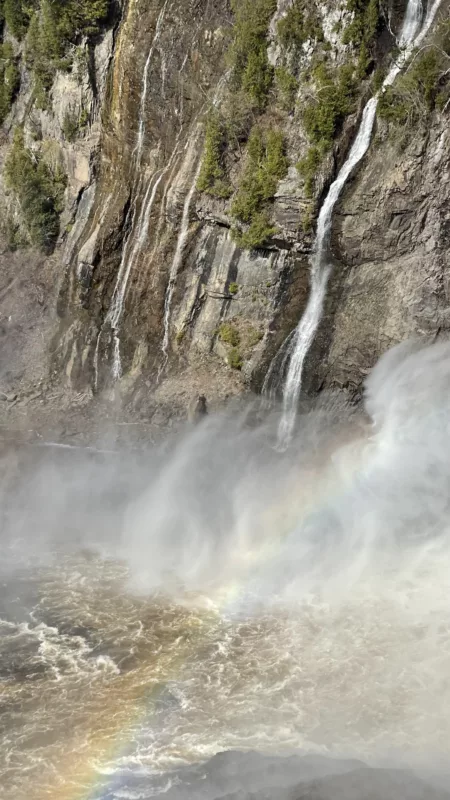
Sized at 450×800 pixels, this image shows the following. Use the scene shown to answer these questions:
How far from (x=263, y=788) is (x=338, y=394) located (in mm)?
13665

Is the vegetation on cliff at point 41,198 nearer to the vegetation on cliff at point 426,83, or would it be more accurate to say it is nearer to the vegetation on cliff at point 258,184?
the vegetation on cliff at point 258,184

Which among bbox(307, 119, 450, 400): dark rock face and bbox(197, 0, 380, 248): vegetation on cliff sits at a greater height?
bbox(197, 0, 380, 248): vegetation on cliff

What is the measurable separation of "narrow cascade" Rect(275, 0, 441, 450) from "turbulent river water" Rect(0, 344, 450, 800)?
1.05 metres

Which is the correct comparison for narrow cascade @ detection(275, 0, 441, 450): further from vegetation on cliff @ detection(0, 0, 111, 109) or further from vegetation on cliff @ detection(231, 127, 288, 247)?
vegetation on cliff @ detection(0, 0, 111, 109)

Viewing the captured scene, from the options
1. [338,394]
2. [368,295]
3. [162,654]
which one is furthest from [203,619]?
[368,295]

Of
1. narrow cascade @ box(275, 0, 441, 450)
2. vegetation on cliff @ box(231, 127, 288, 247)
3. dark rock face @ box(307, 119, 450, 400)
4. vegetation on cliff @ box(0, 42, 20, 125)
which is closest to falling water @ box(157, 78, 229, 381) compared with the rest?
vegetation on cliff @ box(231, 127, 288, 247)

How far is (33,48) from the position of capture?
34000mm

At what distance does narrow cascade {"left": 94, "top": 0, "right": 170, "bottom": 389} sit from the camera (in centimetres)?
2777

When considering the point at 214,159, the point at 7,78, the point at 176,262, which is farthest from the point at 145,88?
the point at 7,78

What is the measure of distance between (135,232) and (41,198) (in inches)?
270

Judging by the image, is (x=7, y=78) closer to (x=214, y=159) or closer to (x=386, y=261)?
(x=214, y=159)

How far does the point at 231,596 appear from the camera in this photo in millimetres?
17656

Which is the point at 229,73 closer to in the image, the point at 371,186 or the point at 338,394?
the point at 371,186

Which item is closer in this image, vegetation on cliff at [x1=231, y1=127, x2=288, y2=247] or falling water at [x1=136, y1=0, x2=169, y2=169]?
vegetation on cliff at [x1=231, y1=127, x2=288, y2=247]
